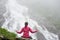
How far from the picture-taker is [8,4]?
61.2m

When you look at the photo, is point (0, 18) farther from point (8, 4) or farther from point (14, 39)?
point (14, 39)

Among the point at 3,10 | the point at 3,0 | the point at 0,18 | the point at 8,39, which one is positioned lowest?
the point at 8,39

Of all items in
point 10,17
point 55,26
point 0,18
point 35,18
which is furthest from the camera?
point 35,18

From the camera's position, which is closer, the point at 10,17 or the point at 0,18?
the point at 0,18

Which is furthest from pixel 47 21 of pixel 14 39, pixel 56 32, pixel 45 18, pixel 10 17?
pixel 14 39

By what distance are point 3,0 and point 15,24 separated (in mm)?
9609

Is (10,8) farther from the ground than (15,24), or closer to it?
farther from the ground

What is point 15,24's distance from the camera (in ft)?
175

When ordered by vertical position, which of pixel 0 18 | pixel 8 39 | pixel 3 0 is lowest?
pixel 8 39

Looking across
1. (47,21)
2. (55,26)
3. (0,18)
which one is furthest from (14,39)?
(47,21)

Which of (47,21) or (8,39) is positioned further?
(47,21)

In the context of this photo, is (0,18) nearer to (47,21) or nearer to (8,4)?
(8,4)

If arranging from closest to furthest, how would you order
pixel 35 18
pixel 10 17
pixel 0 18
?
pixel 0 18, pixel 10 17, pixel 35 18

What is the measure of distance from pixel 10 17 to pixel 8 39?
142 ft
